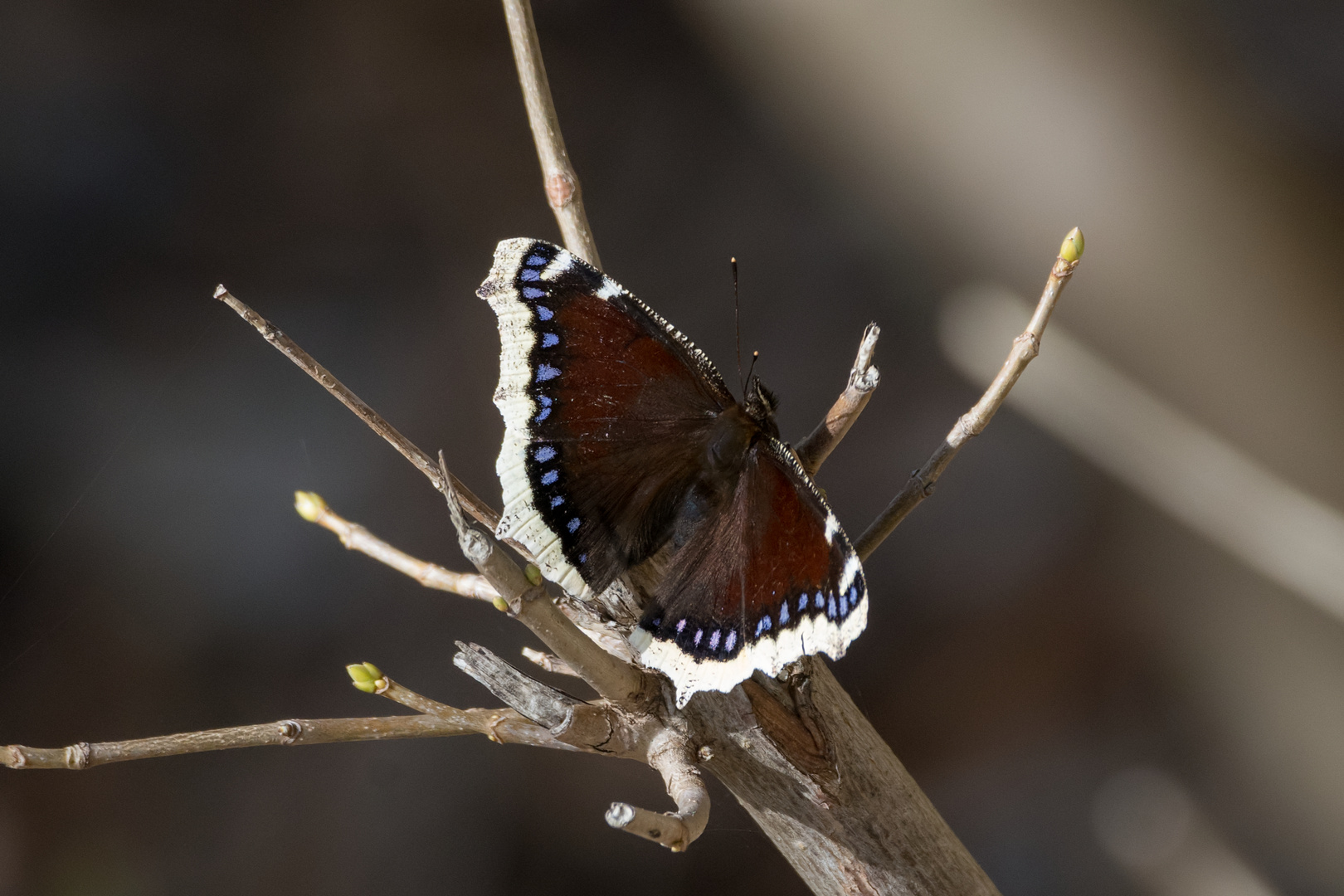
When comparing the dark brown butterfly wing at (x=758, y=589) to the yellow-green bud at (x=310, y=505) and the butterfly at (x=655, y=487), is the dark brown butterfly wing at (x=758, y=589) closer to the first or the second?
the butterfly at (x=655, y=487)

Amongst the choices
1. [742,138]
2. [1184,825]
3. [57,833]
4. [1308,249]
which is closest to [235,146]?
[742,138]

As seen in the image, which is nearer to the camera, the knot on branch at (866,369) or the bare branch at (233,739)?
the bare branch at (233,739)

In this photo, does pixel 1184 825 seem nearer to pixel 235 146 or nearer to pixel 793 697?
pixel 793 697

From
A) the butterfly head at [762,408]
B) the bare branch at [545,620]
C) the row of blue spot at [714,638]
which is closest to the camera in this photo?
the bare branch at [545,620]

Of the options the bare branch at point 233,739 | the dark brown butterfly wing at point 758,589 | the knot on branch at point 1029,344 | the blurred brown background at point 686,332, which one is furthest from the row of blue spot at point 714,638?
the blurred brown background at point 686,332

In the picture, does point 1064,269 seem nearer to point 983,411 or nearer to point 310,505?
point 983,411

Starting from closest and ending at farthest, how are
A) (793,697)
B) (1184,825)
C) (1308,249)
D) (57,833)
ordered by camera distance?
(793,697)
(57,833)
(1308,249)
(1184,825)

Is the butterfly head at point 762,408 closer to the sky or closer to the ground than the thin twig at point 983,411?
closer to the ground
